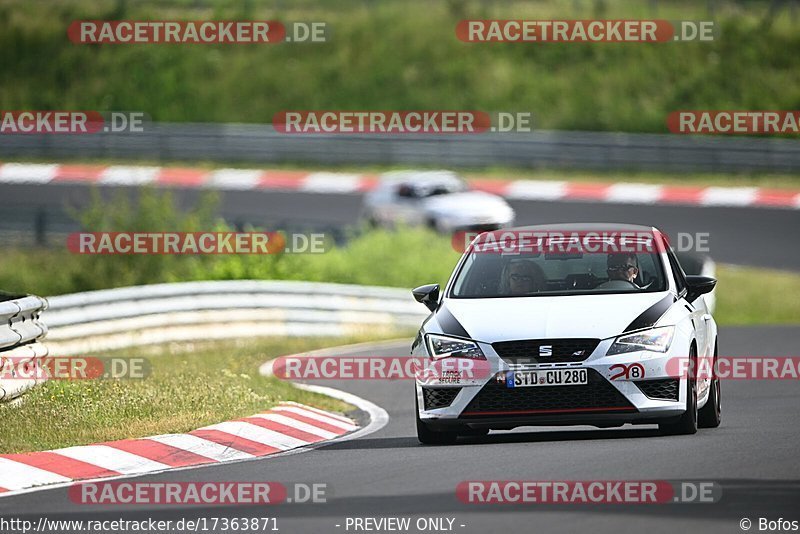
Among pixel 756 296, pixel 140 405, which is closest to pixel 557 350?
pixel 140 405

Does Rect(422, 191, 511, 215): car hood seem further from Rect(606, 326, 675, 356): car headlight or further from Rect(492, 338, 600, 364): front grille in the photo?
Rect(492, 338, 600, 364): front grille

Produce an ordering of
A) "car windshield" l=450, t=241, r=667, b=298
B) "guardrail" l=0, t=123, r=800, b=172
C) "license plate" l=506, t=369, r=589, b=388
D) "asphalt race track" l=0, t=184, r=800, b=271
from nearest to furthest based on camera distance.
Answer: "license plate" l=506, t=369, r=589, b=388, "car windshield" l=450, t=241, r=667, b=298, "asphalt race track" l=0, t=184, r=800, b=271, "guardrail" l=0, t=123, r=800, b=172

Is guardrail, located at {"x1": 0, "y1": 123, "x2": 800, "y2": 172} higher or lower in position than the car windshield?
higher

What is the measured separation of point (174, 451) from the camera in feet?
38.5

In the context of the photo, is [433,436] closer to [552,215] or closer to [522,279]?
[522,279]

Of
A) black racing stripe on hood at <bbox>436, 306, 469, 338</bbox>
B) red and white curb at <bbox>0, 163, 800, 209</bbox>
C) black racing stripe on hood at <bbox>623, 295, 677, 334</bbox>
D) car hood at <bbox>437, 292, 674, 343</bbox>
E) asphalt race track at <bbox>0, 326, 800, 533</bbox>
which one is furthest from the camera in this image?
red and white curb at <bbox>0, 163, 800, 209</bbox>

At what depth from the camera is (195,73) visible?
172 feet

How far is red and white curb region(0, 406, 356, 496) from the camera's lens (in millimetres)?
10656

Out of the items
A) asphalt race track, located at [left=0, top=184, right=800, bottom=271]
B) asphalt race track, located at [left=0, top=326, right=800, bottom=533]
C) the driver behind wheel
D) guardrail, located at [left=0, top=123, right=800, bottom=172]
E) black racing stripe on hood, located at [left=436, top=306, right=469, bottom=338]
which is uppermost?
guardrail, located at [left=0, top=123, right=800, bottom=172]

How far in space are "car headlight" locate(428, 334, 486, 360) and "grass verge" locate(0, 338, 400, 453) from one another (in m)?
2.32

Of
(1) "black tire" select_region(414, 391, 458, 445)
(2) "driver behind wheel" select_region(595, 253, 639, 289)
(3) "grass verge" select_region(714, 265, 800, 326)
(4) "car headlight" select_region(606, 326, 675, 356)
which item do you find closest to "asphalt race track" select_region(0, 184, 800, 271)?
(3) "grass verge" select_region(714, 265, 800, 326)

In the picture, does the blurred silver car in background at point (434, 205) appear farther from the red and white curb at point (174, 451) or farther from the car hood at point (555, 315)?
the car hood at point (555, 315)

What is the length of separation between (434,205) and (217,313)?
1173cm

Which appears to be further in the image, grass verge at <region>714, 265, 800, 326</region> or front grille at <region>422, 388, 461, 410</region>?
grass verge at <region>714, 265, 800, 326</region>
